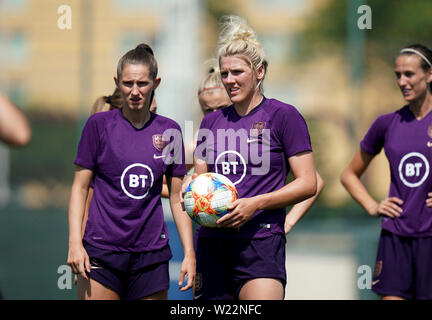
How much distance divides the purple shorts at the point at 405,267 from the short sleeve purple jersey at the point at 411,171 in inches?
A: 2.6

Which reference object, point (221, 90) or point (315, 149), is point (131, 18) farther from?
point (221, 90)

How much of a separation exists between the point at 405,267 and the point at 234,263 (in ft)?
4.68

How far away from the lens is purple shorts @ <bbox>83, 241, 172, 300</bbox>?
14.2 feet

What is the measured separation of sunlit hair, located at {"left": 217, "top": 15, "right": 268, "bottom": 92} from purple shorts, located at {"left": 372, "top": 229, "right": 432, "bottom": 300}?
151 cm

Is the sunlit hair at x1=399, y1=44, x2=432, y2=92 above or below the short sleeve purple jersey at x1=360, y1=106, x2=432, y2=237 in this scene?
above

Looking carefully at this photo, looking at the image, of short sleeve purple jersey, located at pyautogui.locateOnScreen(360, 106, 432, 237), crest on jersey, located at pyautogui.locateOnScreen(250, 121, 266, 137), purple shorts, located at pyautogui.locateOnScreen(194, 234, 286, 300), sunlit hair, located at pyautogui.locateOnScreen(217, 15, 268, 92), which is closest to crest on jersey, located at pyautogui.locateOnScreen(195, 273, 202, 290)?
purple shorts, located at pyautogui.locateOnScreen(194, 234, 286, 300)

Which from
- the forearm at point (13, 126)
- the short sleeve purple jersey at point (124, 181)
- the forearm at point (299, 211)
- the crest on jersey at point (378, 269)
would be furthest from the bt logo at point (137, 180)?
the crest on jersey at point (378, 269)

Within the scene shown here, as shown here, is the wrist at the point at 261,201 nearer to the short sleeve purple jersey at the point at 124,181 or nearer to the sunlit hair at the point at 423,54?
the short sleeve purple jersey at the point at 124,181

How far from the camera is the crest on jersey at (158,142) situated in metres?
4.52

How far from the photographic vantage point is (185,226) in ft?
15.1

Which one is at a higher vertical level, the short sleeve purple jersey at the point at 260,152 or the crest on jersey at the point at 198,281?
the short sleeve purple jersey at the point at 260,152

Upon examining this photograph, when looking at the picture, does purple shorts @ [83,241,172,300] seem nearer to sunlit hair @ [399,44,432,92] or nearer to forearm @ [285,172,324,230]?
forearm @ [285,172,324,230]

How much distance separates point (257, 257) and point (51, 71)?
22.8m
